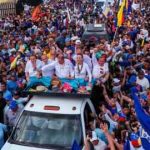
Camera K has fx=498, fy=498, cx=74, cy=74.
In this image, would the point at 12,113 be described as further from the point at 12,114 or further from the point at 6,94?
the point at 6,94

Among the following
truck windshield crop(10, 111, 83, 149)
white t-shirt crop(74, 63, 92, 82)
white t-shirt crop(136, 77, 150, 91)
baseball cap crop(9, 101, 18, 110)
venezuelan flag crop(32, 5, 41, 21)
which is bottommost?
truck windshield crop(10, 111, 83, 149)

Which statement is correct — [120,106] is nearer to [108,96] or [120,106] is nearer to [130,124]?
[108,96]

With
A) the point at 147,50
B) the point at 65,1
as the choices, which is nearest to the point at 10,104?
the point at 147,50

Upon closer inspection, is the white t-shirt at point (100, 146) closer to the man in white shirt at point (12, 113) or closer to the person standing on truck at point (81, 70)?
the person standing on truck at point (81, 70)

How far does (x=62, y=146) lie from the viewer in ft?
28.7

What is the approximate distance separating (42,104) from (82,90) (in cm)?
82

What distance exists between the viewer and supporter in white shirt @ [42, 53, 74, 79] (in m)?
11.0

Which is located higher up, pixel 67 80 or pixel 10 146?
pixel 67 80

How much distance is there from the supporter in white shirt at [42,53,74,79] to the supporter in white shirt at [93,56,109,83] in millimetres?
593

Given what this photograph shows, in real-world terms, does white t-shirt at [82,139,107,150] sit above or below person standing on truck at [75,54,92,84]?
below

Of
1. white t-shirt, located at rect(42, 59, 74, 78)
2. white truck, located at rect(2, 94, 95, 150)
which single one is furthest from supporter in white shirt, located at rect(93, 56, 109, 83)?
white truck, located at rect(2, 94, 95, 150)

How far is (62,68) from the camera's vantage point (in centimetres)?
1105

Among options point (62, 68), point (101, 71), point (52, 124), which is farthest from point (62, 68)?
point (52, 124)

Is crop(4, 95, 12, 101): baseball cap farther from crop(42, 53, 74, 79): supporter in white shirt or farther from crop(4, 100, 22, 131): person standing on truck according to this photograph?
crop(42, 53, 74, 79): supporter in white shirt
